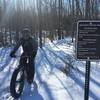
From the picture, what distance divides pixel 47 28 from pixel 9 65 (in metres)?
25.9

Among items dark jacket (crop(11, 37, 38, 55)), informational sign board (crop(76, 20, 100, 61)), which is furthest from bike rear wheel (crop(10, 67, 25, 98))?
informational sign board (crop(76, 20, 100, 61))

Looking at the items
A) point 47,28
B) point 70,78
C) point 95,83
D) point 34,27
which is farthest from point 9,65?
point 47,28

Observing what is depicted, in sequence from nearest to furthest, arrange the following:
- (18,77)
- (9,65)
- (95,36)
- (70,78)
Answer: (95,36) < (18,77) < (70,78) < (9,65)

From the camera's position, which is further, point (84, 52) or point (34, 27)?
point (34, 27)

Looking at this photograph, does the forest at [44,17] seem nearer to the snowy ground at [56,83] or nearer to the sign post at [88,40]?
the snowy ground at [56,83]

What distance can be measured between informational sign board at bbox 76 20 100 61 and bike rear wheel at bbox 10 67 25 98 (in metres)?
2.98

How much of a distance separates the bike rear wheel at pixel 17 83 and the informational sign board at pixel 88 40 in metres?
2.98

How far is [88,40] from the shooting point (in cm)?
462

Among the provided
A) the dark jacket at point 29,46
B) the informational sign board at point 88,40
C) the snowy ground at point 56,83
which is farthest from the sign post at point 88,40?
the dark jacket at point 29,46

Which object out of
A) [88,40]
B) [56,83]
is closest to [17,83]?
[56,83]

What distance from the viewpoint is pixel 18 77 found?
7926 millimetres

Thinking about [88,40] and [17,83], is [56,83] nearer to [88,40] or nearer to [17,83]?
[17,83]

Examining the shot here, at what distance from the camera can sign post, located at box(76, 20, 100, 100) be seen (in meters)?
4.60

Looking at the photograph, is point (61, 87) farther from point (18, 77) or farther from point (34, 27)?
point (34, 27)
